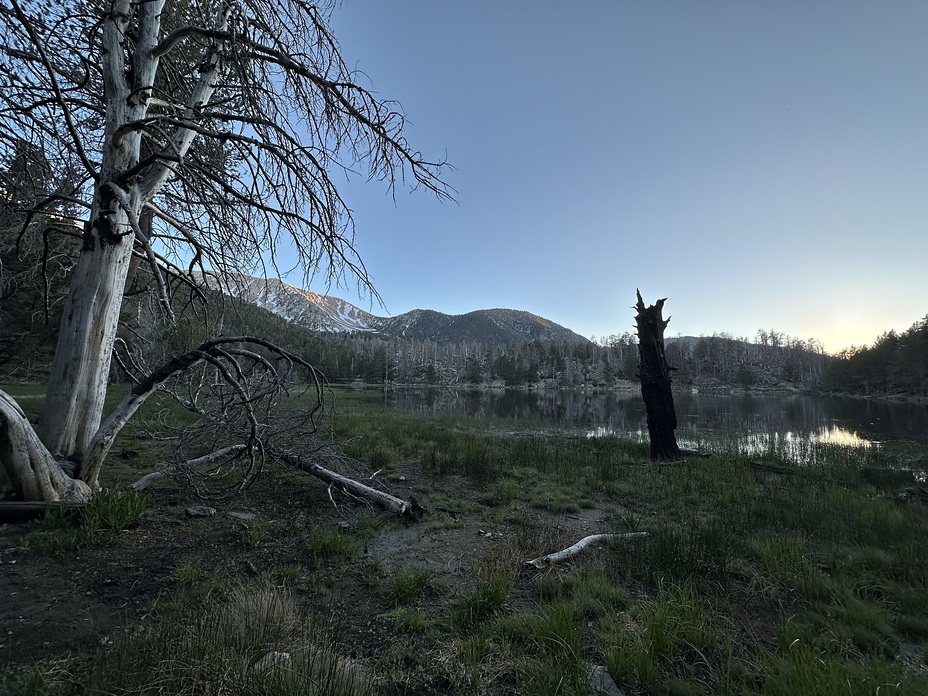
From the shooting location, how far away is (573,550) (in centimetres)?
436

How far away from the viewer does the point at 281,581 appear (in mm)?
3473

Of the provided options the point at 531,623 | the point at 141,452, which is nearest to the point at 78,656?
the point at 531,623

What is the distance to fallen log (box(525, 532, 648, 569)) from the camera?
13.2ft

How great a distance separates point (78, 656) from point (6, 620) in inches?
33.1

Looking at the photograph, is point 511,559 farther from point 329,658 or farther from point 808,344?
point 808,344

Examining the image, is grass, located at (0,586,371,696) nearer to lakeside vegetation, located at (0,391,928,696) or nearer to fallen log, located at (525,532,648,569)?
lakeside vegetation, located at (0,391,928,696)

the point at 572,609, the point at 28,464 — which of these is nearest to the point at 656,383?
the point at 572,609

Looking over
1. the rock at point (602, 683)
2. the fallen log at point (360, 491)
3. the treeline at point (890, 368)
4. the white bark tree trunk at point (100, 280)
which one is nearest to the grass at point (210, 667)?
the rock at point (602, 683)

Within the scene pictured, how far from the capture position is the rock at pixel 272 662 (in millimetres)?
1844

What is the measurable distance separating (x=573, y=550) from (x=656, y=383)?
8741 mm

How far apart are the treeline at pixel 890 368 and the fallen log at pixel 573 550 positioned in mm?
74192

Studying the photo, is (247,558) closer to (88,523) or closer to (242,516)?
(242,516)

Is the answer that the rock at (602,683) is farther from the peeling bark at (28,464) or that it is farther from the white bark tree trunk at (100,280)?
the white bark tree trunk at (100,280)

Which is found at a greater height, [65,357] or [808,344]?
[808,344]
